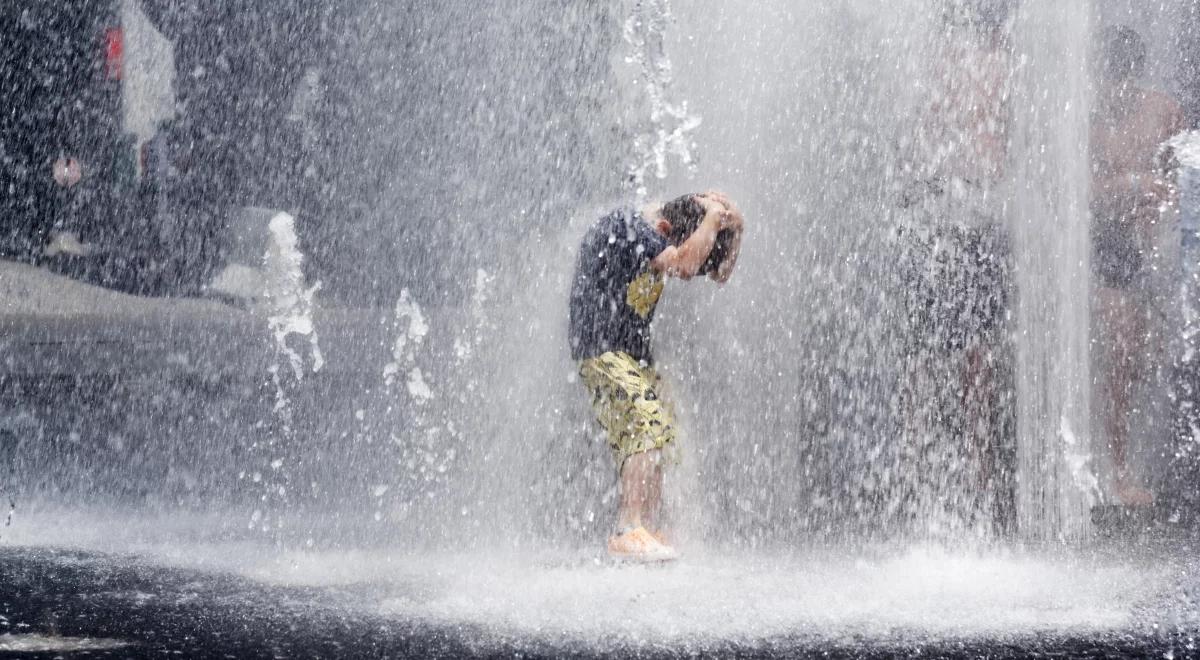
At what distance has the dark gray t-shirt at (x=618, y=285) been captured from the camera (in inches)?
159

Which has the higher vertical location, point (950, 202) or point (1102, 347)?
point (950, 202)

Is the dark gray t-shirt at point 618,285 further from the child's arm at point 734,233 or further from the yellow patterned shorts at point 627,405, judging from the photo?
the child's arm at point 734,233

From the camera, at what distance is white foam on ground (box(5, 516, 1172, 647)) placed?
3107 mm

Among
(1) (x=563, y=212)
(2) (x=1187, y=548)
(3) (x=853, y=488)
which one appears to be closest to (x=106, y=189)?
(1) (x=563, y=212)

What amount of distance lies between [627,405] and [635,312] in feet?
0.91

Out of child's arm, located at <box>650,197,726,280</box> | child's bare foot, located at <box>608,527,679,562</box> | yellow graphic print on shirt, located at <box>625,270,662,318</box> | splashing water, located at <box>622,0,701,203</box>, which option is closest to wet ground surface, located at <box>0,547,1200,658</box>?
child's bare foot, located at <box>608,527,679,562</box>

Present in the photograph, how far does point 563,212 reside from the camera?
18.8 ft

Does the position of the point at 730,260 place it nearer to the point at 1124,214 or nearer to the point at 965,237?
the point at 965,237

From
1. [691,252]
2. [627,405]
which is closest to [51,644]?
[627,405]

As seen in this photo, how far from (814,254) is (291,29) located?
4.13m

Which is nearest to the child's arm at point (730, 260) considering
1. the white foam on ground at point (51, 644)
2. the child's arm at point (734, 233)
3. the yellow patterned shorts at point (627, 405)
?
the child's arm at point (734, 233)

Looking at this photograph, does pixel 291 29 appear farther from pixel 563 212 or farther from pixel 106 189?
pixel 563 212

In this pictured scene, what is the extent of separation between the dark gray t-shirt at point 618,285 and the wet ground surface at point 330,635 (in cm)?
94

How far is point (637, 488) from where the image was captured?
13.0 feet
